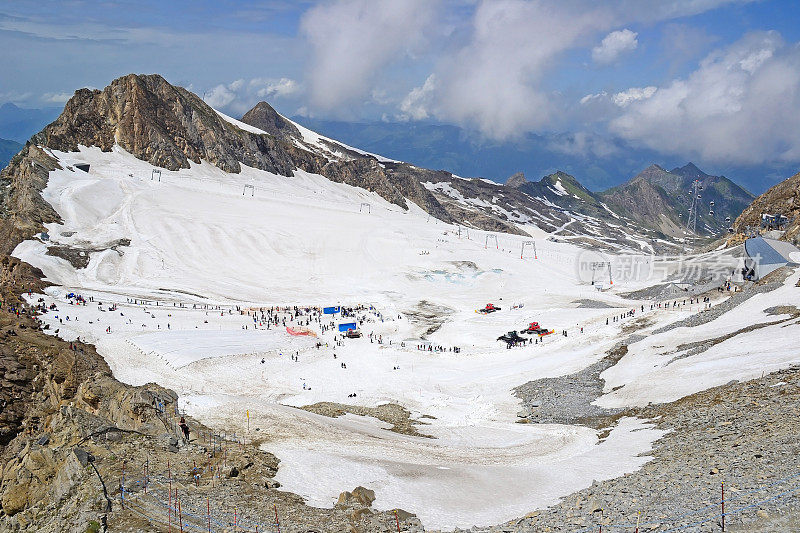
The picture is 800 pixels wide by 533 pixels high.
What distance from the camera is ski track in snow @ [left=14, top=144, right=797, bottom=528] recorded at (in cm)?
2458

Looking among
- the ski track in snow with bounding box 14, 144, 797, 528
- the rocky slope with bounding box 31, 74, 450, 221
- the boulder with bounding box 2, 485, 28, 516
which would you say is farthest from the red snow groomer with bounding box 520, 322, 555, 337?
the rocky slope with bounding box 31, 74, 450, 221

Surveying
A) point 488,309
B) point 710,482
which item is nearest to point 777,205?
point 488,309

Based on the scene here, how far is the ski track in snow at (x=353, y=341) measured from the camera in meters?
24.6

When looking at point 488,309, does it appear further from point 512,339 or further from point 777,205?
point 777,205

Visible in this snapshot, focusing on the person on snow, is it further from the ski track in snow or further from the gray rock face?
the gray rock face

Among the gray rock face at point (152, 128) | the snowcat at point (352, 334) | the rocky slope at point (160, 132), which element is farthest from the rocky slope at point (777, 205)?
the gray rock face at point (152, 128)

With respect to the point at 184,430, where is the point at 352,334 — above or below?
above

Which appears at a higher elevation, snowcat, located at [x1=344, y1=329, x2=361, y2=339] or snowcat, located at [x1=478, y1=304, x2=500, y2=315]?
snowcat, located at [x1=478, y1=304, x2=500, y2=315]

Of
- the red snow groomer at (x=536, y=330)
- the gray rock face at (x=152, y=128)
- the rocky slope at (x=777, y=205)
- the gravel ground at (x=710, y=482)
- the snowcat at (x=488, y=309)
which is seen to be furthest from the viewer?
the gray rock face at (x=152, y=128)

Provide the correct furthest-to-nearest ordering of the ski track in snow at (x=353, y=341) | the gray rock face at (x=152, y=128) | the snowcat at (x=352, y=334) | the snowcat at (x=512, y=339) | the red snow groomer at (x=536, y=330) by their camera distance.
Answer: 1. the gray rock face at (x=152, y=128)
2. the snowcat at (x=352, y=334)
3. the red snow groomer at (x=536, y=330)
4. the snowcat at (x=512, y=339)
5. the ski track in snow at (x=353, y=341)

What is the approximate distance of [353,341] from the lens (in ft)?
208

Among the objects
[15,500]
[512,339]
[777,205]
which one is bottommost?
[15,500]

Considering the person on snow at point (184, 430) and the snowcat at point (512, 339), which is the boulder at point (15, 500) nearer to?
the person on snow at point (184, 430)

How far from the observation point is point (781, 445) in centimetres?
1870
